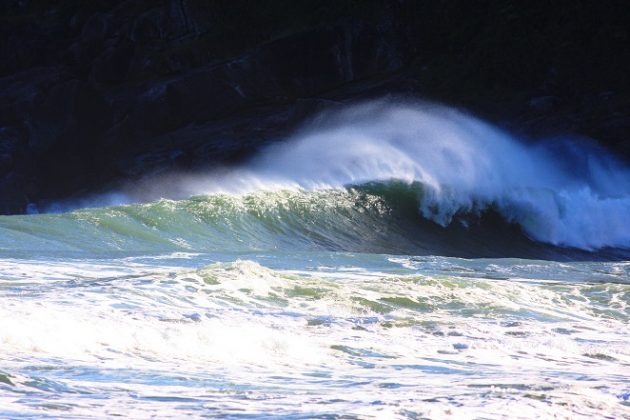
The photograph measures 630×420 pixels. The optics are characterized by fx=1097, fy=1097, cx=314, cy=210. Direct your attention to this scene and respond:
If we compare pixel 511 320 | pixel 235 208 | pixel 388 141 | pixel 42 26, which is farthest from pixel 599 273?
pixel 42 26

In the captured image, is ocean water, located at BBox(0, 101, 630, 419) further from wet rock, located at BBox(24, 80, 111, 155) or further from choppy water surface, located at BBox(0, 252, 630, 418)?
wet rock, located at BBox(24, 80, 111, 155)

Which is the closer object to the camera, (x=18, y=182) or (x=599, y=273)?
(x=599, y=273)

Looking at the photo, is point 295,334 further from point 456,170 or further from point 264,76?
point 264,76

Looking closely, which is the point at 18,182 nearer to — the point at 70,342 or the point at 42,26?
→ the point at 42,26

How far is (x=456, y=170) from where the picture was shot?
86.6ft

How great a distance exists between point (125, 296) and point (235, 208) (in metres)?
11.5

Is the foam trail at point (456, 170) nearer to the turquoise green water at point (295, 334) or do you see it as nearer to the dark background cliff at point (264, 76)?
the dark background cliff at point (264, 76)

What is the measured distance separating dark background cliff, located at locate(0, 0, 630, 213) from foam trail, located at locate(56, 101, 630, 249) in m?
1.62

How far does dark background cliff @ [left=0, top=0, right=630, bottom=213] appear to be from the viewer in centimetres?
3381

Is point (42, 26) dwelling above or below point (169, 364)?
above

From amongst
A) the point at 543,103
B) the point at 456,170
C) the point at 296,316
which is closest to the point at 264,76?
the point at 543,103

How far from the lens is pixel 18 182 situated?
37.8 metres

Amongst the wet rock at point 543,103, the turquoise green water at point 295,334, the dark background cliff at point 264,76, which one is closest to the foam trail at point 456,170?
the dark background cliff at point 264,76

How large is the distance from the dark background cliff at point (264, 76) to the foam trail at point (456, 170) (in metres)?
A: 1.62
